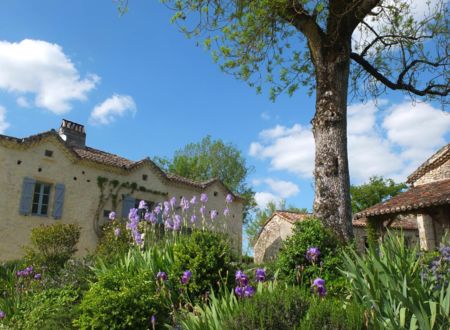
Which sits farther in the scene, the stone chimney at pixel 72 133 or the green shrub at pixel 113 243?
the stone chimney at pixel 72 133

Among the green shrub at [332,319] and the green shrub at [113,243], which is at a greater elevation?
the green shrub at [113,243]

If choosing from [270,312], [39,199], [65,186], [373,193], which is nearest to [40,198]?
[39,199]

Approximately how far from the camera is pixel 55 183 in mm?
17422

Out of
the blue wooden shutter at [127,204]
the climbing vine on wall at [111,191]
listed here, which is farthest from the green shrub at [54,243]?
the blue wooden shutter at [127,204]

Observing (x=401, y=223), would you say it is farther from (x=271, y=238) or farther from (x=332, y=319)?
(x=332, y=319)

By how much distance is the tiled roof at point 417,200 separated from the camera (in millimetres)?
14312

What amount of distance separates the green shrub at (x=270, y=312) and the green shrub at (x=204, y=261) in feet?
6.80

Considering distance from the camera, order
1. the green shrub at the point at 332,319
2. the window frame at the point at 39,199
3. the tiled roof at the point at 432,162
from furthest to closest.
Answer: the tiled roof at the point at 432,162, the window frame at the point at 39,199, the green shrub at the point at 332,319

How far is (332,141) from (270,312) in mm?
5267

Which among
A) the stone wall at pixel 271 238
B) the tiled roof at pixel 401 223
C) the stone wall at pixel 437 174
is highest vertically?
the stone wall at pixel 437 174

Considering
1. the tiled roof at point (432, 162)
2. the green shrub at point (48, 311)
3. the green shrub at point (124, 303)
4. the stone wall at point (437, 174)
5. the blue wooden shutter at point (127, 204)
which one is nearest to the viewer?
the green shrub at point (124, 303)

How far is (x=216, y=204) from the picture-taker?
24.1 m

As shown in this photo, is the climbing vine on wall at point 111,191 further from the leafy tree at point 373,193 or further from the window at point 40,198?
the leafy tree at point 373,193

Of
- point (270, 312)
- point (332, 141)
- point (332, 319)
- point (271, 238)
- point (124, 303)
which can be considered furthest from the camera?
point (271, 238)
